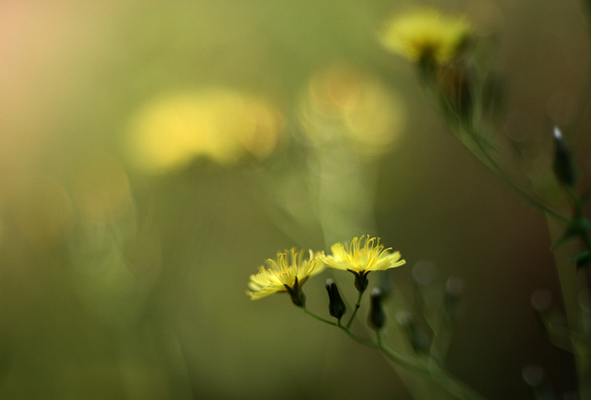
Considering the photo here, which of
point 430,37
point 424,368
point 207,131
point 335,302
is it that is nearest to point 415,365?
point 424,368

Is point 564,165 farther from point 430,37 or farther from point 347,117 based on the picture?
point 347,117

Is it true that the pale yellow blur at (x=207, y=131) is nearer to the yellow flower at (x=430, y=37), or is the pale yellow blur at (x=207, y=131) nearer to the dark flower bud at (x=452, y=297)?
the yellow flower at (x=430, y=37)

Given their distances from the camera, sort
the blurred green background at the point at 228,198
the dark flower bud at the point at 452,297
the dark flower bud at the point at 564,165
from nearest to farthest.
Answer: the dark flower bud at the point at 564,165
the dark flower bud at the point at 452,297
the blurred green background at the point at 228,198

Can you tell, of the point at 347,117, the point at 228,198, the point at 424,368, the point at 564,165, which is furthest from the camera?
the point at 228,198

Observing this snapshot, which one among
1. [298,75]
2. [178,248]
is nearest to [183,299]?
[178,248]

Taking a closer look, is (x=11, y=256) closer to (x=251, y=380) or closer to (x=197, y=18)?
(x=251, y=380)

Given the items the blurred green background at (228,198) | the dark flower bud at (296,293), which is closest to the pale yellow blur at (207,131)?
the blurred green background at (228,198)
